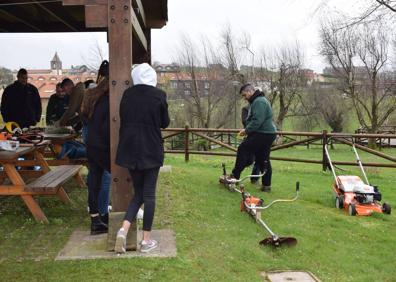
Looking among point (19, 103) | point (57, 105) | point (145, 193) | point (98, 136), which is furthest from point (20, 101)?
point (145, 193)

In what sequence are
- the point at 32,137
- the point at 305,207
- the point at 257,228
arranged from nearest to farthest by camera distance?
the point at 257,228 → the point at 32,137 → the point at 305,207

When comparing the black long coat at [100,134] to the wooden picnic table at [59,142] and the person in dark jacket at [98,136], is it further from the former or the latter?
the wooden picnic table at [59,142]

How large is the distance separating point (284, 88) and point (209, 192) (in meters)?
33.2

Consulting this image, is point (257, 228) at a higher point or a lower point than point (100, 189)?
lower

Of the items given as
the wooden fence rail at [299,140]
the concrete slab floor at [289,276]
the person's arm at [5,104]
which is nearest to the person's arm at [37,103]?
the person's arm at [5,104]

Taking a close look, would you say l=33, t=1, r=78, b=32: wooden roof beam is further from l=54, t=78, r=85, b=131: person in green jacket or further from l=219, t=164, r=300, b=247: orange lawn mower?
l=219, t=164, r=300, b=247: orange lawn mower

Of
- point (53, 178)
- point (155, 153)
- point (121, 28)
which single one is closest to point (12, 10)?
point (53, 178)

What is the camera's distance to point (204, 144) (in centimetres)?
2489

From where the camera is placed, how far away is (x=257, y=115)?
7176mm

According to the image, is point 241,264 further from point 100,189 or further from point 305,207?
point 305,207

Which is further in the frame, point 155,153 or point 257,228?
point 257,228

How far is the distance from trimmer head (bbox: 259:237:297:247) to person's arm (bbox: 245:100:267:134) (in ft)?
8.72

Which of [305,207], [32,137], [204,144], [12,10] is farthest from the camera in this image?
[204,144]

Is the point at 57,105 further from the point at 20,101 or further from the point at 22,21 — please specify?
the point at 22,21
